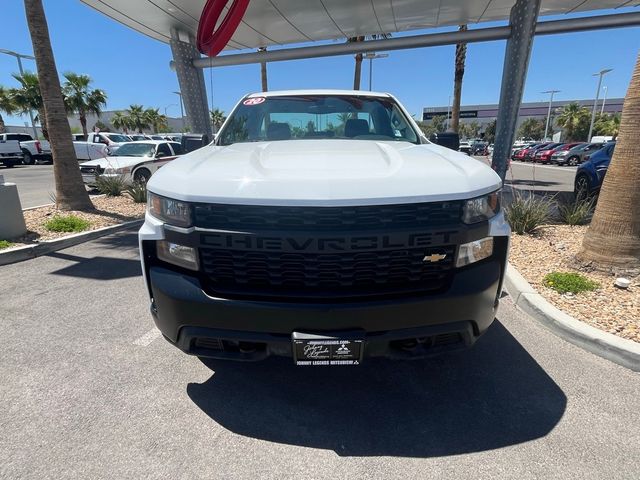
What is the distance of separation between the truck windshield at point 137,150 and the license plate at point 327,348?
11.3m

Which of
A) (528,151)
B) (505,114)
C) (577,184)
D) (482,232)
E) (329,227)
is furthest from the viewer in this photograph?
(528,151)

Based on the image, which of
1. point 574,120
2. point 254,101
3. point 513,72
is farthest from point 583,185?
point 574,120

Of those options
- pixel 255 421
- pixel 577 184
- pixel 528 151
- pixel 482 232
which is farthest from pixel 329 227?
pixel 528 151

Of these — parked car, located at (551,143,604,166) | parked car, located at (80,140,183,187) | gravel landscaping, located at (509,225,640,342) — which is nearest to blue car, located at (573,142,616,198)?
gravel landscaping, located at (509,225,640,342)

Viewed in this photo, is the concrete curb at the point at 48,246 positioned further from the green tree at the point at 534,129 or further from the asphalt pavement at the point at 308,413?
the green tree at the point at 534,129

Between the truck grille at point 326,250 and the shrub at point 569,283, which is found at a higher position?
the truck grille at point 326,250

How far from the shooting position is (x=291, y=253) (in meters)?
1.86

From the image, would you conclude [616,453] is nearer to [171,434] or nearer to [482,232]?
[482,232]

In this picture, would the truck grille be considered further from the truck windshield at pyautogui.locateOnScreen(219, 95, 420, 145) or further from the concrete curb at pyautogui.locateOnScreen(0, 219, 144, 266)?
the concrete curb at pyautogui.locateOnScreen(0, 219, 144, 266)

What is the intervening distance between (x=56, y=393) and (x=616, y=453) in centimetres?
327

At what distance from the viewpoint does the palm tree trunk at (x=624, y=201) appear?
145 inches

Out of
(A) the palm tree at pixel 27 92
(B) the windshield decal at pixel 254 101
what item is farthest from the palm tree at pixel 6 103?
(B) the windshield decal at pixel 254 101

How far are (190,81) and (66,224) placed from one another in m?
5.27

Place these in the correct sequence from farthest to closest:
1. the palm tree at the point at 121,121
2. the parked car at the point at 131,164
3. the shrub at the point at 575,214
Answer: the palm tree at the point at 121,121 → the parked car at the point at 131,164 → the shrub at the point at 575,214
